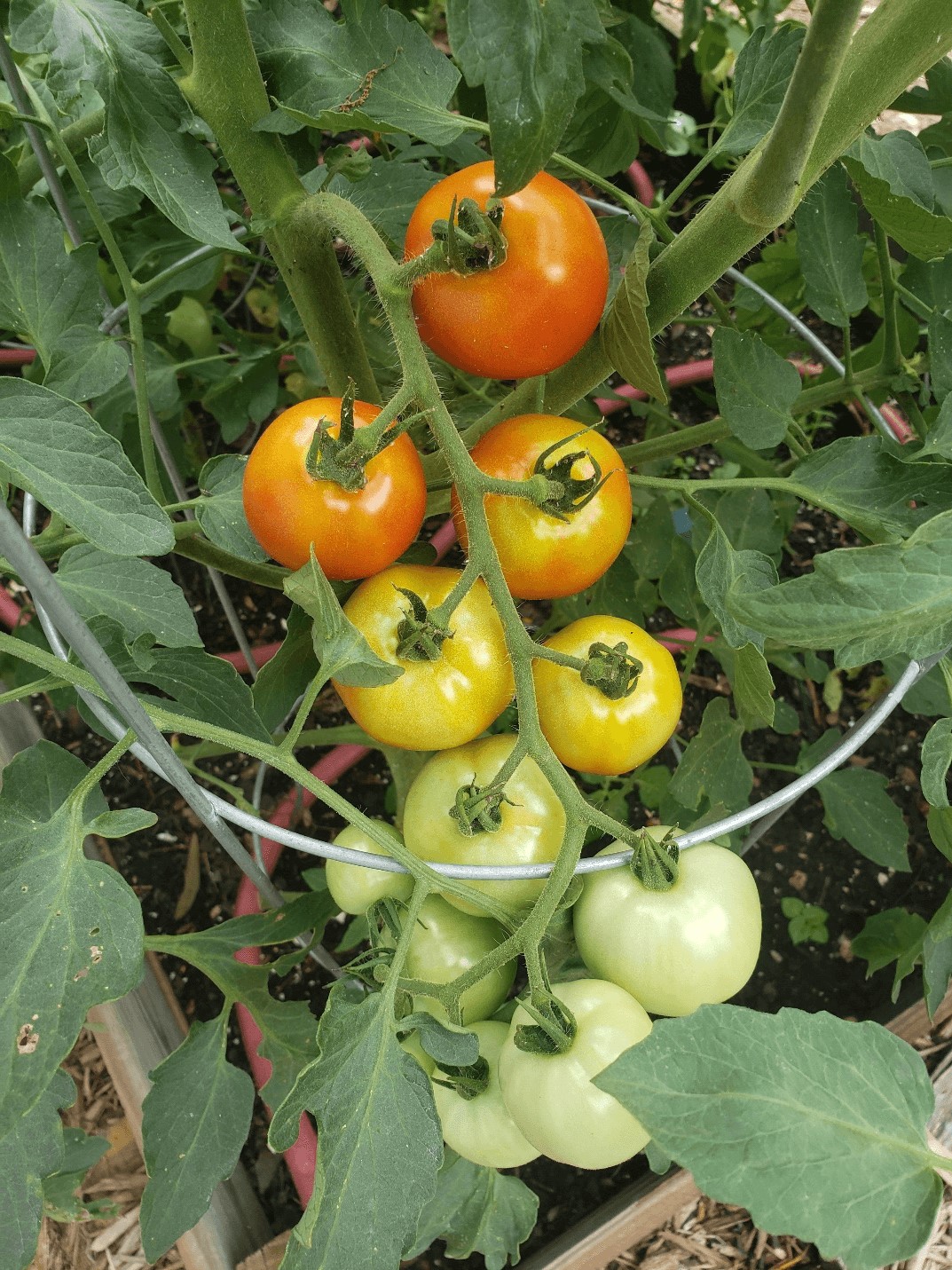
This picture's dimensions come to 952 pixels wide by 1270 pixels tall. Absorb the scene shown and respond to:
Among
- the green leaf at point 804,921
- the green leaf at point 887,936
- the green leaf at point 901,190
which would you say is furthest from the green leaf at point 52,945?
the green leaf at point 804,921

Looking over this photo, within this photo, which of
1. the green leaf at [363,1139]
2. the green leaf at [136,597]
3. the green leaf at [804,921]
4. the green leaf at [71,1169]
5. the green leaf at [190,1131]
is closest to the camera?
the green leaf at [363,1139]

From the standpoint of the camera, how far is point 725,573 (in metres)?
0.51

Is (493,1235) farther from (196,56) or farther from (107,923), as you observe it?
(196,56)

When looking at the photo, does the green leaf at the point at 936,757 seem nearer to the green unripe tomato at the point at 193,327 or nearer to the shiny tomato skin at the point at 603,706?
the shiny tomato skin at the point at 603,706

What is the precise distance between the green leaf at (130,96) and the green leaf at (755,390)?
0.97ft

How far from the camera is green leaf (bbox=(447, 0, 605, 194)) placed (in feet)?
0.95

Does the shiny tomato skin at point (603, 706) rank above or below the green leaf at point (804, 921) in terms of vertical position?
above

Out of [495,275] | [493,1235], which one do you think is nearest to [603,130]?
[495,275]

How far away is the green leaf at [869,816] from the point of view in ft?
2.59

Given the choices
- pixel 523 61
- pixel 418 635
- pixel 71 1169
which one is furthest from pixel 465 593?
pixel 71 1169

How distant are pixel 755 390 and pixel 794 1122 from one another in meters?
0.41

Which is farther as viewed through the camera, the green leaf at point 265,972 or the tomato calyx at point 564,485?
the green leaf at point 265,972

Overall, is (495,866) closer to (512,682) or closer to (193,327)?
(512,682)

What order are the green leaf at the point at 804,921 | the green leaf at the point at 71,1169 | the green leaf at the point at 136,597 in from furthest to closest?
the green leaf at the point at 804,921 → the green leaf at the point at 71,1169 → the green leaf at the point at 136,597
